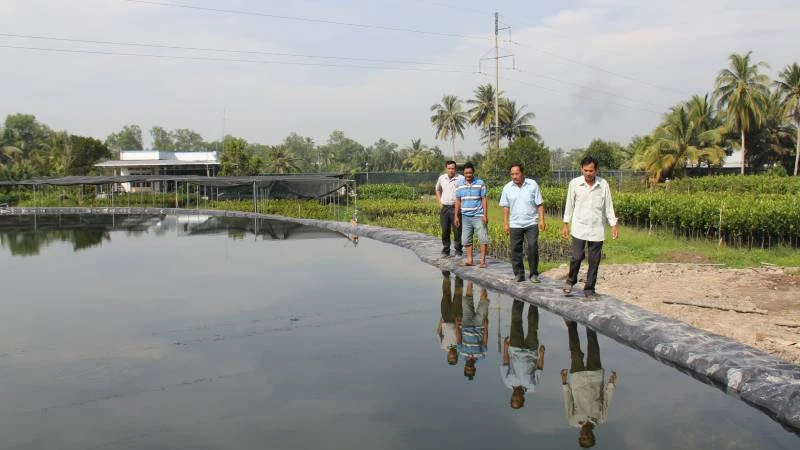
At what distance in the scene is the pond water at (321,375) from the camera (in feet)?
13.5

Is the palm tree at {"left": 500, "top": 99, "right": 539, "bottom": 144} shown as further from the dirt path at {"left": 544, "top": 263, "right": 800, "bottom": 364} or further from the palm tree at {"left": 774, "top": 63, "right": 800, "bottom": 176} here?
the dirt path at {"left": 544, "top": 263, "right": 800, "bottom": 364}

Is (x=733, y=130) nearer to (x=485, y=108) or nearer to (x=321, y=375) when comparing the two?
(x=485, y=108)

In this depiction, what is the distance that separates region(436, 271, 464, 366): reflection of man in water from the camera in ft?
20.1

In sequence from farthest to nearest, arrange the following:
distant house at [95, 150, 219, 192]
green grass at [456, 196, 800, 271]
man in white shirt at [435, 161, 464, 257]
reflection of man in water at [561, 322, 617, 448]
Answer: distant house at [95, 150, 219, 192] → green grass at [456, 196, 800, 271] → man in white shirt at [435, 161, 464, 257] → reflection of man in water at [561, 322, 617, 448]

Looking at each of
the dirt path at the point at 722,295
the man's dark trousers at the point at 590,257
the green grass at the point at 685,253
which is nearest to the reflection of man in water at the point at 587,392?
the dirt path at the point at 722,295

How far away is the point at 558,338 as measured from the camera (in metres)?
6.50

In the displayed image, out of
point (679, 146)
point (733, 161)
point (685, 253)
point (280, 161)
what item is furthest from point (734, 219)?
point (733, 161)

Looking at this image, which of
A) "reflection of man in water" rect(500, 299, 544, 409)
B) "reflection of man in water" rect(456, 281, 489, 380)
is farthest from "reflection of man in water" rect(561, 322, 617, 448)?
"reflection of man in water" rect(456, 281, 489, 380)

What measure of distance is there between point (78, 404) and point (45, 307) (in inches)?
160

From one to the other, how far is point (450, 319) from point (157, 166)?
53.6 metres

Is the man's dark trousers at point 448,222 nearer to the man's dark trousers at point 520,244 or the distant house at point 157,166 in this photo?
the man's dark trousers at point 520,244

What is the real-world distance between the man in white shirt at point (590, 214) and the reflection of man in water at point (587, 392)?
5.75 feet

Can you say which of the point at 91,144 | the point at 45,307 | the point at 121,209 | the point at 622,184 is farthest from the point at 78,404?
the point at 91,144

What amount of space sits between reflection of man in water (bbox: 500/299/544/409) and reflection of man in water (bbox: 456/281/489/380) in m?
0.24
